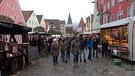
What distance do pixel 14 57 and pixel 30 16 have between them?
185ft

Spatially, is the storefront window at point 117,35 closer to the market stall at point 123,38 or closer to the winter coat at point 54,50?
the market stall at point 123,38

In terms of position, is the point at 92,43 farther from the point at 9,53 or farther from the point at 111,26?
the point at 9,53

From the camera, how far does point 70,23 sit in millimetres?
160875

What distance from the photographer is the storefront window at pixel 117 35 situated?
1377 cm

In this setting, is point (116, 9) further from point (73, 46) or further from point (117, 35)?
point (73, 46)

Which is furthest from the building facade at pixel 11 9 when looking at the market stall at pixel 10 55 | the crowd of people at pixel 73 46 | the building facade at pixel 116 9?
the market stall at pixel 10 55

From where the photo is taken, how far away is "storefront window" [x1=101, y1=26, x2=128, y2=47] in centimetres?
1377

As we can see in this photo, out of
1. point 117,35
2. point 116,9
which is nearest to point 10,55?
point 117,35

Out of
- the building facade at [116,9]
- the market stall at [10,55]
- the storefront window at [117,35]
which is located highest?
the building facade at [116,9]

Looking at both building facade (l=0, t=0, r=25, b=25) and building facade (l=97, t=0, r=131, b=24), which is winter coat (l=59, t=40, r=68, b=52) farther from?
building facade (l=0, t=0, r=25, b=25)

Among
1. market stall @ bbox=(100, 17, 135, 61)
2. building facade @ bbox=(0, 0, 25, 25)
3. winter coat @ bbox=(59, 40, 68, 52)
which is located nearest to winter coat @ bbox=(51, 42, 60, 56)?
winter coat @ bbox=(59, 40, 68, 52)

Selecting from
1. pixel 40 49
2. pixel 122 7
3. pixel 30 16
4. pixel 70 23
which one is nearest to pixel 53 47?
pixel 40 49

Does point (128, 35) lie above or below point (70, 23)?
below

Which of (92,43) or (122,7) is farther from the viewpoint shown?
(122,7)
